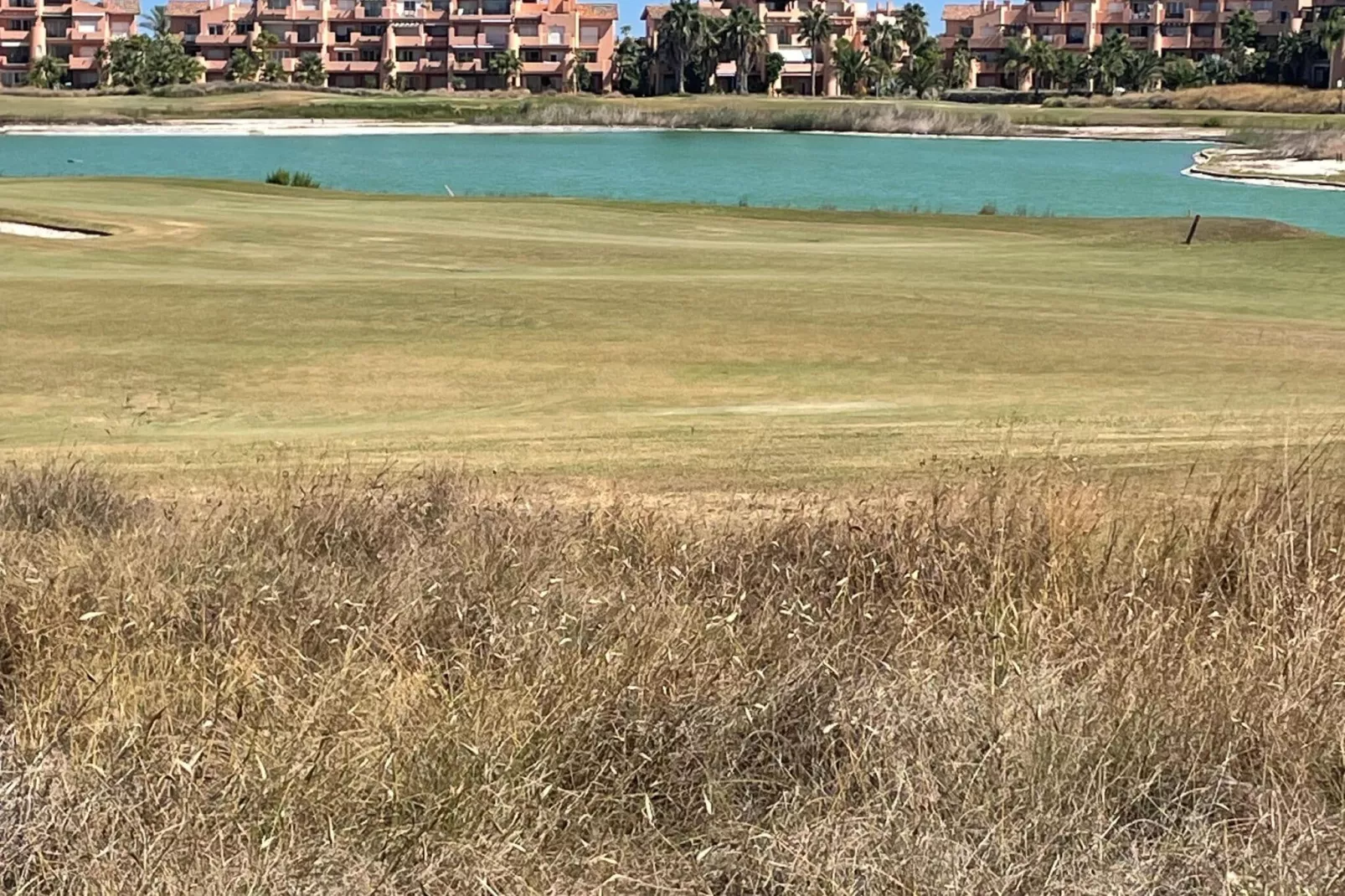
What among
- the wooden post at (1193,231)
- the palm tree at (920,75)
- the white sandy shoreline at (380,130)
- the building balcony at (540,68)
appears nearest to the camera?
the wooden post at (1193,231)

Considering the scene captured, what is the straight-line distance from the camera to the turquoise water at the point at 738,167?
5153 cm

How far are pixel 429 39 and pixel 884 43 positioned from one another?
145 ft

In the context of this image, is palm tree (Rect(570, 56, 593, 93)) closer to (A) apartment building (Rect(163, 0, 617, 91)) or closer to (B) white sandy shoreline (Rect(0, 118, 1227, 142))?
(A) apartment building (Rect(163, 0, 617, 91))

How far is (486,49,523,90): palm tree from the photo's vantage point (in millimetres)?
159375

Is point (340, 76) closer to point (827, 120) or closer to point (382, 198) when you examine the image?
point (827, 120)

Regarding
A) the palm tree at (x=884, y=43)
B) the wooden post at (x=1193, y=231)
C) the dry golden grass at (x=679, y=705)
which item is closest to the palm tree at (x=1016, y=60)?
the palm tree at (x=884, y=43)

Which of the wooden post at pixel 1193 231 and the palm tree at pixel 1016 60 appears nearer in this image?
the wooden post at pixel 1193 231

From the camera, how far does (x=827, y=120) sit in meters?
116

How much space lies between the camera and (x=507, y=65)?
523 feet

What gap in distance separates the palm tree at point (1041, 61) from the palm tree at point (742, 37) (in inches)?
999

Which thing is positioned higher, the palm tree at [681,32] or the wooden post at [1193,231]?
the palm tree at [681,32]

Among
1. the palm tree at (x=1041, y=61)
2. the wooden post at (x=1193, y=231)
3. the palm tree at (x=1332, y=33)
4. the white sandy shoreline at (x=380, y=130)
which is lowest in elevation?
the wooden post at (x=1193, y=231)

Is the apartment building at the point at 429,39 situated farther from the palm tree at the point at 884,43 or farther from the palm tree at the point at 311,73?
the palm tree at the point at 884,43

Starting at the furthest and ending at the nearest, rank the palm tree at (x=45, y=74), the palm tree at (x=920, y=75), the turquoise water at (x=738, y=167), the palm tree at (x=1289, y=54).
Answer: the palm tree at (x=920, y=75) < the palm tree at (x=45, y=74) < the palm tree at (x=1289, y=54) < the turquoise water at (x=738, y=167)
